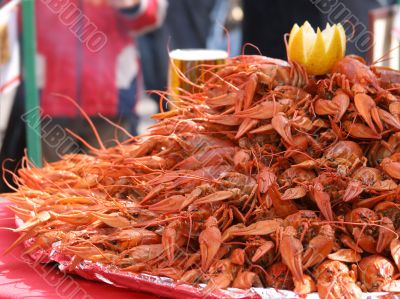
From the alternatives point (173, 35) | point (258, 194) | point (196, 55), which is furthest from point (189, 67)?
point (173, 35)

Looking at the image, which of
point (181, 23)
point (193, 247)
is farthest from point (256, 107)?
point (181, 23)

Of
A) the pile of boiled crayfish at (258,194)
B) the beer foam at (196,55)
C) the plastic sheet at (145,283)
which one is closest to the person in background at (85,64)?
the beer foam at (196,55)

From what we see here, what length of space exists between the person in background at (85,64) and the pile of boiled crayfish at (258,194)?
5.49 ft

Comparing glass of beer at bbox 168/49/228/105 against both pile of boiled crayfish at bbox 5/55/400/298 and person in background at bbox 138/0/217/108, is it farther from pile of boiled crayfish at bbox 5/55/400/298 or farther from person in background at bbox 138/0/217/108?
person in background at bbox 138/0/217/108

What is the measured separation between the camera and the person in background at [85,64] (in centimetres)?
333

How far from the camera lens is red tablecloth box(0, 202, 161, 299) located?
1398mm

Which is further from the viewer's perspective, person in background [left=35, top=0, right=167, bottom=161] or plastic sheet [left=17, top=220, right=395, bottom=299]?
person in background [left=35, top=0, right=167, bottom=161]

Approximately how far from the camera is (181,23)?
4.55 meters

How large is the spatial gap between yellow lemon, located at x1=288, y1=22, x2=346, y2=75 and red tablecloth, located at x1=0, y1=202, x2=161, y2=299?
0.72 metres

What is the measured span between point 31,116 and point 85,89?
39cm

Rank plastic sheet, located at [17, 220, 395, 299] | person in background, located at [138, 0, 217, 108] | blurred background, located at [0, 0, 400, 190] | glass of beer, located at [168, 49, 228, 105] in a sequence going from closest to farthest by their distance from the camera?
plastic sheet, located at [17, 220, 395, 299]
glass of beer, located at [168, 49, 228, 105]
blurred background, located at [0, 0, 400, 190]
person in background, located at [138, 0, 217, 108]

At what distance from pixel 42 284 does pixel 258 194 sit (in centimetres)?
54

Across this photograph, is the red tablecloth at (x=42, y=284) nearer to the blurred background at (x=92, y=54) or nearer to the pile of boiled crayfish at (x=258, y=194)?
the pile of boiled crayfish at (x=258, y=194)

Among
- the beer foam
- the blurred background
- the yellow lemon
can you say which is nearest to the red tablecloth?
the yellow lemon
